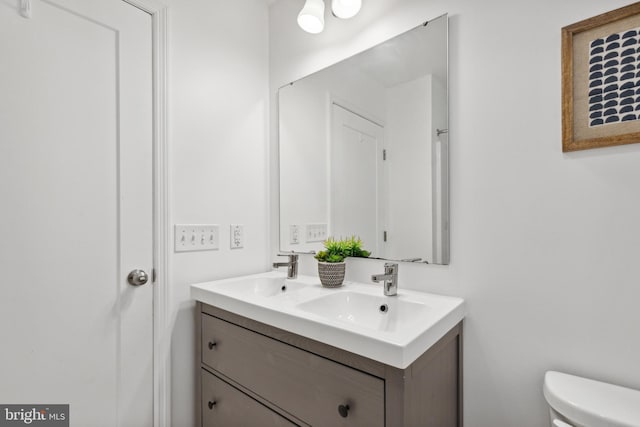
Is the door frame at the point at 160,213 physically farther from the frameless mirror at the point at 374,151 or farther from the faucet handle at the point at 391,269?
the faucet handle at the point at 391,269

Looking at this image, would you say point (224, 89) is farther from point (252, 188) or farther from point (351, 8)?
point (351, 8)

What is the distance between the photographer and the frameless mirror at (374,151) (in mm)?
1264

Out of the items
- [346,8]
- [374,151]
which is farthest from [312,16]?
[374,151]

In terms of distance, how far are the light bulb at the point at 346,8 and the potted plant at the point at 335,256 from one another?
1014mm

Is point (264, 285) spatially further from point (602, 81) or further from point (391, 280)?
point (602, 81)

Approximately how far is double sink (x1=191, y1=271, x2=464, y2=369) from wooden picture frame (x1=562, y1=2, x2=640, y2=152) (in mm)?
663

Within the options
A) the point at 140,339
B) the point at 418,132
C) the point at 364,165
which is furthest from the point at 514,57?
the point at 140,339

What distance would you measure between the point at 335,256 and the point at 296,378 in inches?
21.9

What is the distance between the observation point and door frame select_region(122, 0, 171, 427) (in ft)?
4.54

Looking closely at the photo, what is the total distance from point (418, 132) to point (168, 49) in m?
1.14

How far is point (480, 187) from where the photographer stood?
1.16 meters

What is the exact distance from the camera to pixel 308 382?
1.00m

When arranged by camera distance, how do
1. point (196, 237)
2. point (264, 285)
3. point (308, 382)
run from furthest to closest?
point (264, 285), point (196, 237), point (308, 382)

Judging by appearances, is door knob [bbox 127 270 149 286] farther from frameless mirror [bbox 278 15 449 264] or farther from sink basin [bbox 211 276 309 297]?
frameless mirror [bbox 278 15 449 264]
